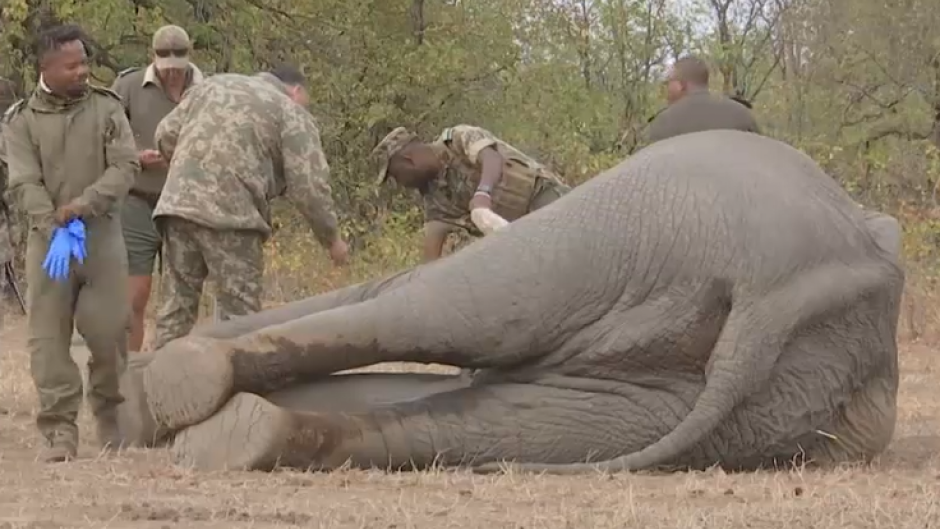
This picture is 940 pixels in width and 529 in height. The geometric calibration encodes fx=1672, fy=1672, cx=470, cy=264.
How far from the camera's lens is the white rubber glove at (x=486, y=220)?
7180 millimetres

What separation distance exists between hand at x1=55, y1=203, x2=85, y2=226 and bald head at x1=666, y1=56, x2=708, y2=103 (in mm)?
2752

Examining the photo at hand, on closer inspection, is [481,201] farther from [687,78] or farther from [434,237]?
[687,78]

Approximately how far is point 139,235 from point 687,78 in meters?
2.99

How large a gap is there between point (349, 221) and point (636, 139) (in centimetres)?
568

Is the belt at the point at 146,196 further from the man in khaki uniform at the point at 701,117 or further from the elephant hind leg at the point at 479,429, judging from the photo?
the elephant hind leg at the point at 479,429

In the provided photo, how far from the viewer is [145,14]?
711 inches

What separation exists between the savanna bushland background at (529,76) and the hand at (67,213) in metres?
7.60

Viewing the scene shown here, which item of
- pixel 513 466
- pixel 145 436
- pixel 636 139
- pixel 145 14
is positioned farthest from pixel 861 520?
pixel 636 139

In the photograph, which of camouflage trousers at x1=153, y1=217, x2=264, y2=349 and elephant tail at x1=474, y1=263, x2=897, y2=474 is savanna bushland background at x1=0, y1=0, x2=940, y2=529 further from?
camouflage trousers at x1=153, y1=217, x2=264, y2=349

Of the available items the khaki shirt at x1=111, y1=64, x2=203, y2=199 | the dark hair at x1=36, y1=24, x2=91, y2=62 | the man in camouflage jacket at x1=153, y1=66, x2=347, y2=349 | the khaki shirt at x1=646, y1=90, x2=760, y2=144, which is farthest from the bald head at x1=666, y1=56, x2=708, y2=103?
the dark hair at x1=36, y1=24, x2=91, y2=62

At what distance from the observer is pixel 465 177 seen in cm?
775

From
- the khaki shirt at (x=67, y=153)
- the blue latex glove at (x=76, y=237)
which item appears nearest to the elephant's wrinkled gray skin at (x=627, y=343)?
the blue latex glove at (x=76, y=237)

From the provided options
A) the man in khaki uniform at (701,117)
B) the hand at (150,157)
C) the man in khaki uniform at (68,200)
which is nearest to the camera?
the man in khaki uniform at (68,200)

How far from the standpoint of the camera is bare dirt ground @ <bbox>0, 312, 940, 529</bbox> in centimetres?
453
